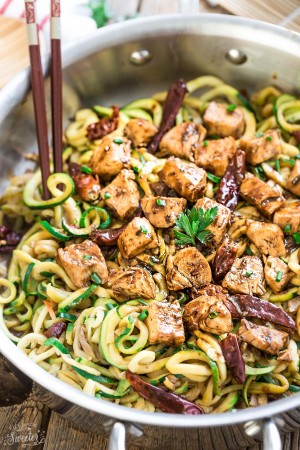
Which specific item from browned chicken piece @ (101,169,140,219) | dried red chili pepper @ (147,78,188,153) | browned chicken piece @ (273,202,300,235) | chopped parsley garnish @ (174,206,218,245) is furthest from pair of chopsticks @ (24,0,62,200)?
browned chicken piece @ (273,202,300,235)

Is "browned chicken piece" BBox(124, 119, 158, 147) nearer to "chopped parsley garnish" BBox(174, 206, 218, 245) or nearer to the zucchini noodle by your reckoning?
the zucchini noodle

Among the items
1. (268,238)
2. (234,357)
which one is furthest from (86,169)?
(234,357)

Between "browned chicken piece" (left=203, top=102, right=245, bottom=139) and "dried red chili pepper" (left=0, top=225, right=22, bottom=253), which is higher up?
"browned chicken piece" (left=203, top=102, right=245, bottom=139)

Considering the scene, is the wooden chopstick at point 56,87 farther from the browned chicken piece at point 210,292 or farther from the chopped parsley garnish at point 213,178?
the browned chicken piece at point 210,292

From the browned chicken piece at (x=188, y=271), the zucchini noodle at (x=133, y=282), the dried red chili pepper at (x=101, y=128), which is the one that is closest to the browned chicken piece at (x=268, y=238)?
the zucchini noodle at (x=133, y=282)

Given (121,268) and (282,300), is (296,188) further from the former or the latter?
(121,268)

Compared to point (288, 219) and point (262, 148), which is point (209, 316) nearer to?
point (288, 219)
